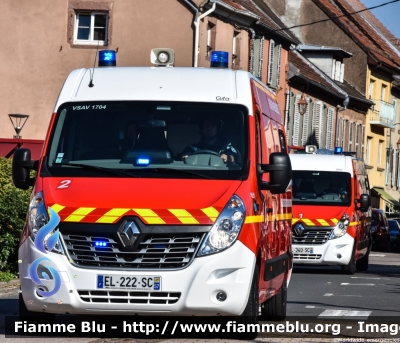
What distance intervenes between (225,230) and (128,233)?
0.76m

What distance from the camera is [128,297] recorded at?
348 inches

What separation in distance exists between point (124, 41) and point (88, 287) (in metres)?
25.3

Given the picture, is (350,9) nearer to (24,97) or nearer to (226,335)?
(24,97)

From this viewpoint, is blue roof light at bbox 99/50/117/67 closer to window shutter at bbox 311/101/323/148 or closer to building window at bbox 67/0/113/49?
building window at bbox 67/0/113/49

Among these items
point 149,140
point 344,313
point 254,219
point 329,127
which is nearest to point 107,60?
point 149,140

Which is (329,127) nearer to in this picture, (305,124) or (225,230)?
(305,124)

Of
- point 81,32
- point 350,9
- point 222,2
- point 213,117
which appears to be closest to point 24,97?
point 81,32

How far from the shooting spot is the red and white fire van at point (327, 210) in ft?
69.8

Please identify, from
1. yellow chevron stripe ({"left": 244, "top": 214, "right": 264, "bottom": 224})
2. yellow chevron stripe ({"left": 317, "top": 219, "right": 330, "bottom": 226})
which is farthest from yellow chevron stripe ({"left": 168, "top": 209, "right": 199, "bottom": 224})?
yellow chevron stripe ({"left": 317, "top": 219, "right": 330, "bottom": 226})

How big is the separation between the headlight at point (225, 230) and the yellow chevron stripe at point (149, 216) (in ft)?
1.30

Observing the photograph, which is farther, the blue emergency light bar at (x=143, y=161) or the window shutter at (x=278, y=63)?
the window shutter at (x=278, y=63)

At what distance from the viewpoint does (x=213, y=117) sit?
988 centimetres

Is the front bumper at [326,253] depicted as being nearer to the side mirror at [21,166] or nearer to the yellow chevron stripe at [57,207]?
the side mirror at [21,166]

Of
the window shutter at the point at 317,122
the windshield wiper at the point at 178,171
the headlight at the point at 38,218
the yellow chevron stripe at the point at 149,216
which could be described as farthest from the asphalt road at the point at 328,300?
the window shutter at the point at 317,122
